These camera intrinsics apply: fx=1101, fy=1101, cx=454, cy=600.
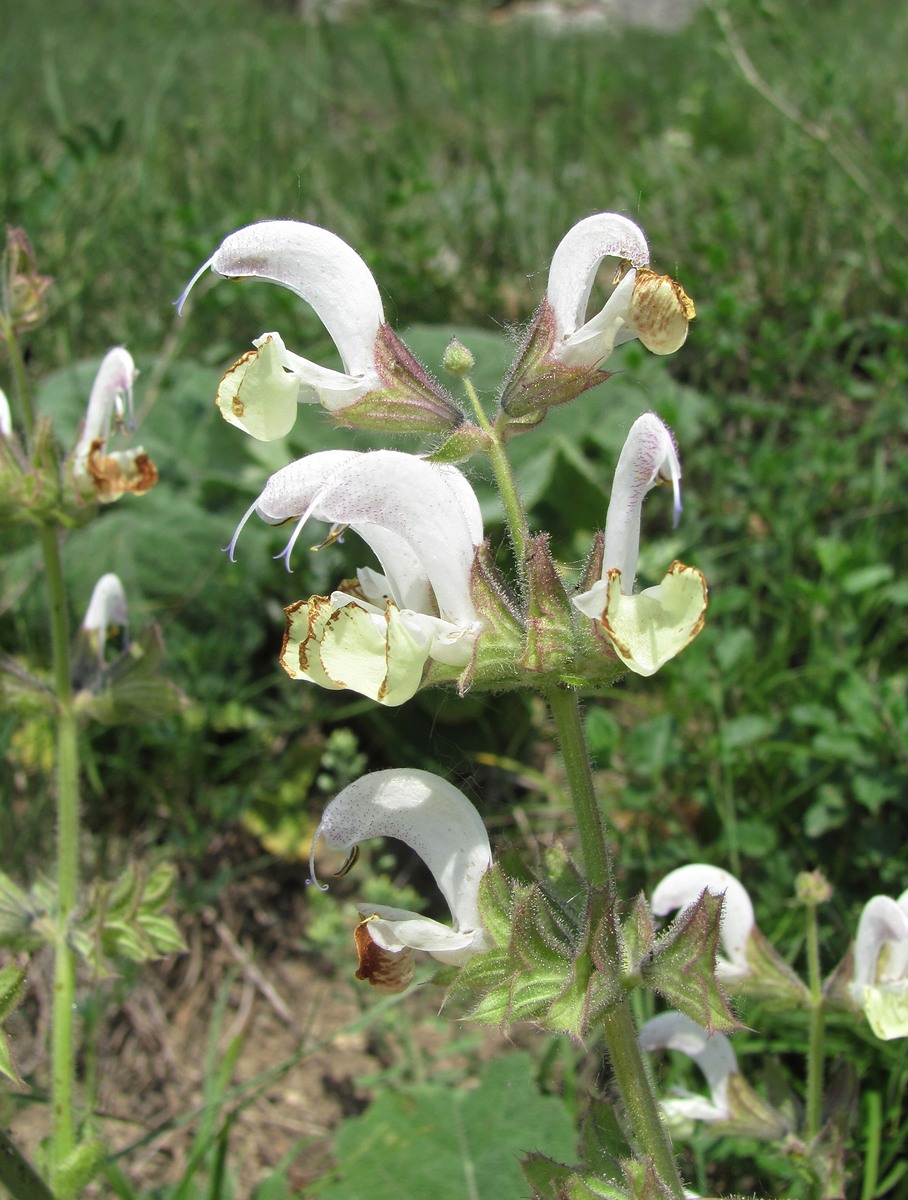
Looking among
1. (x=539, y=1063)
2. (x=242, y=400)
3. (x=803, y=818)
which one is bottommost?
(x=539, y=1063)

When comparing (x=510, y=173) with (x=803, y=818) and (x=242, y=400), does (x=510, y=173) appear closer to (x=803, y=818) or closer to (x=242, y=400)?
(x=803, y=818)

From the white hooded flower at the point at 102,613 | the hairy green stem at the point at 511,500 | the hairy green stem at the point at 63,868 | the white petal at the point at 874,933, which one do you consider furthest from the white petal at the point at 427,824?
the white hooded flower at the point at 102,613

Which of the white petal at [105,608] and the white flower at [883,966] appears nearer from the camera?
the white flower at [883,966]

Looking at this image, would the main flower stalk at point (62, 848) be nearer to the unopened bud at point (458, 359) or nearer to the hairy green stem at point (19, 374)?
the hairy green stem at point (19, 374)

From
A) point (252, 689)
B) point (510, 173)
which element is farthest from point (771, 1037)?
point (510, 173)

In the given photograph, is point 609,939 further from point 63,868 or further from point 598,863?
point 63,868
